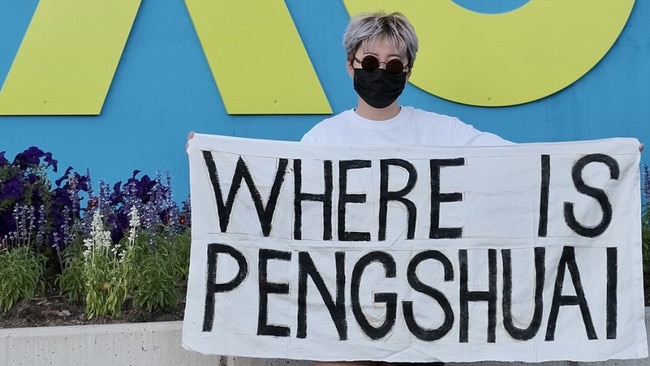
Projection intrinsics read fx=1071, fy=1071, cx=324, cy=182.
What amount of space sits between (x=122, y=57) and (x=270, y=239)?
2156 mm

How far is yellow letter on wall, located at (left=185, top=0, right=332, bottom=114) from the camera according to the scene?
5898 mm

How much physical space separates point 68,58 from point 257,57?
1.04m

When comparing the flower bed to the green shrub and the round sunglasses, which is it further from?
the round sunglasses

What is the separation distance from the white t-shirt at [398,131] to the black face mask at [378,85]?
11 centimetres

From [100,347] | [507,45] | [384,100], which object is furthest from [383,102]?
[507,45]

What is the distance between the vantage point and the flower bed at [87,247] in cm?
475

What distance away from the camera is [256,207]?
424cm

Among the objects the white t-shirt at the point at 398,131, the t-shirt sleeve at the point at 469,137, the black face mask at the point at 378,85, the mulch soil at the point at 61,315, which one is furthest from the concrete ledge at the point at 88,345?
the t-shirt sleeve at the point at 469,137

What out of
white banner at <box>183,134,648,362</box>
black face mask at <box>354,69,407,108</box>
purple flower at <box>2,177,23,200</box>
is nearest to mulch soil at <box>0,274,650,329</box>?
purple flower at <box>2,177,23,200</box>

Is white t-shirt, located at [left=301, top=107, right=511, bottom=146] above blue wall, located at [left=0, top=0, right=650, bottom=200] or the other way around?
the other way around

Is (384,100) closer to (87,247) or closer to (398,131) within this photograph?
(398,131)

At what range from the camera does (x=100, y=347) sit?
4578mm

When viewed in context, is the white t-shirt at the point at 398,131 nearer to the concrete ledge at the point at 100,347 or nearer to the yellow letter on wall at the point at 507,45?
the concrete ledge at the point at 100,347

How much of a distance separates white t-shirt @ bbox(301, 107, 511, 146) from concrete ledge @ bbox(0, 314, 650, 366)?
0.99 metres
